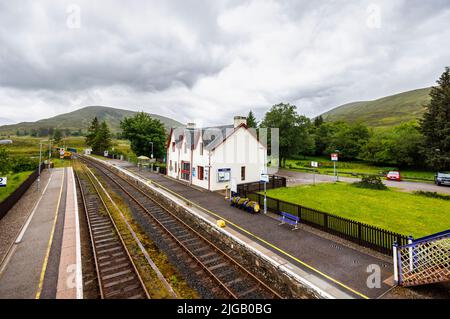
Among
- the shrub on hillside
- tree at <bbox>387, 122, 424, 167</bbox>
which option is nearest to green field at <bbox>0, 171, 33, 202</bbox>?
the shrub on hillside

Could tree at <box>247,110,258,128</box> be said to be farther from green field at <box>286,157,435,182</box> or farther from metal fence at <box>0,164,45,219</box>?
metal fence at <box>0,164,45,219</box>

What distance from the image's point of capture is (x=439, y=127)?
1491 inches

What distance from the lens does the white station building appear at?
25234 mm

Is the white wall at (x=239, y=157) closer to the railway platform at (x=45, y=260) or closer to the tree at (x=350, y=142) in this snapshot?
the railway platform at (x=45, y=260)

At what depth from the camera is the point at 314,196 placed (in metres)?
22.6

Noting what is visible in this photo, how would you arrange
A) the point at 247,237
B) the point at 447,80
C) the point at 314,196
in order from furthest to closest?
the point at 447,80 < the point at 314,196 < the point at 247,237

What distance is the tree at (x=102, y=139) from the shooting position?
7875 centimetres

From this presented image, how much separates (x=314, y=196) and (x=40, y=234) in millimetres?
22974

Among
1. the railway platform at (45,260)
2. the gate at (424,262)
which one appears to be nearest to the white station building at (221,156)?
the railway platform at (45,260)

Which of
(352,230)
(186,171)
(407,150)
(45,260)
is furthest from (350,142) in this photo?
(45,260)

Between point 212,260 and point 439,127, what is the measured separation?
159 ft
